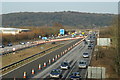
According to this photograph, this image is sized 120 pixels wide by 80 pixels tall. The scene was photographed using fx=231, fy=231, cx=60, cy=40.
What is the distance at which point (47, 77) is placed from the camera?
27938 mm

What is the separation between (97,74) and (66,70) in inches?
444

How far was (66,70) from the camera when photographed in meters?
33.2

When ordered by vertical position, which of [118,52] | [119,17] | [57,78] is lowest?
[57,78]

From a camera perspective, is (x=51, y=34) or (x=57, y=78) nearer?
(x=57, y=78)

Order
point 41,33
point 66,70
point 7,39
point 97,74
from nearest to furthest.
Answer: point 97,74, point 66,70, point 7,39, point 41,33

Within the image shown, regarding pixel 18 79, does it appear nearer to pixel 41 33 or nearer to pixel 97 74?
pixel 97 74

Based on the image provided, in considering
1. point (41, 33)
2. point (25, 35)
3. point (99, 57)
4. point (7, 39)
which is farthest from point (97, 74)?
point (41, 33)

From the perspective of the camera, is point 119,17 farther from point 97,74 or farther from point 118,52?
point 97,74

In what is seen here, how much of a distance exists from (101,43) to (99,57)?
10.4 ft

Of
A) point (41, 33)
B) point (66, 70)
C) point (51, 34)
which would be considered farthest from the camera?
point (51, 34)

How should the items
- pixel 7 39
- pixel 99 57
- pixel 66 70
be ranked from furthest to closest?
pixel 7 39 < pixel 99 57 < pixel 66 70

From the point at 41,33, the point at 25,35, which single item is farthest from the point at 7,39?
the point at 41,33

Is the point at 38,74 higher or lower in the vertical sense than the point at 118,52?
lower

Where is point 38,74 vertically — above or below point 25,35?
below
